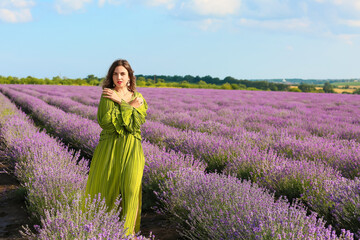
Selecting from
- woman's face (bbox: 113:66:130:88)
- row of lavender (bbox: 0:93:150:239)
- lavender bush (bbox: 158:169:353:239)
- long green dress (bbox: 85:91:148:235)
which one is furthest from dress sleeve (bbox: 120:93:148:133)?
lavender bush (bbox: 158:169:353:239)

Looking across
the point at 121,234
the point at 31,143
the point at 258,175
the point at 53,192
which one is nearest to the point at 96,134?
the point at 31,143

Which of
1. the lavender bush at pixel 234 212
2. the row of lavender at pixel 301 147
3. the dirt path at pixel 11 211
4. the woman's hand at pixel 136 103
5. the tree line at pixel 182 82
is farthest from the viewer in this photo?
the tree line at pixel 182 82

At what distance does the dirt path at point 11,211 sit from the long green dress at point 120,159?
4.01ft

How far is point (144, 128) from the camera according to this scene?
21.6 ft

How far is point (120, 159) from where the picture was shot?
2361mm

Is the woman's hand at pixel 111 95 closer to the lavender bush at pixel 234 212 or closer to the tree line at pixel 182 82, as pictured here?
the lavender bush at pixel 234 212

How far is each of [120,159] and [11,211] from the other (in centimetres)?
202

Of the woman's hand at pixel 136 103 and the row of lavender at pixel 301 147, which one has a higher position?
the woman's hand at pixel 136 103

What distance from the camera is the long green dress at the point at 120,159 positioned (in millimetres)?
2338

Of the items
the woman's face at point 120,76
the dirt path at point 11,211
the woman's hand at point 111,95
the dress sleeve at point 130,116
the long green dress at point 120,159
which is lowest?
the dirt path at point 11,211

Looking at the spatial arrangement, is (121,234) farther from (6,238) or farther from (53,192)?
(6,238)

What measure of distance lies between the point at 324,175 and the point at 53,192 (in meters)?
2.75

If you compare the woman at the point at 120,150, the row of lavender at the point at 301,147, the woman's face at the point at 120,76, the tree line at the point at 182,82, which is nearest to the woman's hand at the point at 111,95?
the woman at the point at 120,150

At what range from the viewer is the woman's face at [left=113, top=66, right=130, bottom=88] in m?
2.42
